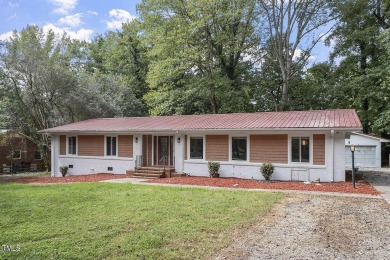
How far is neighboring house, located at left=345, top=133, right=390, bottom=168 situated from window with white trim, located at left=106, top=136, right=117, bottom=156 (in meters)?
18.0

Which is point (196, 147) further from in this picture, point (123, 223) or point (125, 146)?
point (123, 223)

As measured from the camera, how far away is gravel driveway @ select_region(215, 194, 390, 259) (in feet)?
16.6

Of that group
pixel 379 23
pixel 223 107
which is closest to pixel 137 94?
pixel 223 107

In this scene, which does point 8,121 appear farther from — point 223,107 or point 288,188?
point 288,188

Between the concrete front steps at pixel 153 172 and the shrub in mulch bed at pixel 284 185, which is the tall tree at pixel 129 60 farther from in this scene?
the shrub in mulch bed at pixel 284 185

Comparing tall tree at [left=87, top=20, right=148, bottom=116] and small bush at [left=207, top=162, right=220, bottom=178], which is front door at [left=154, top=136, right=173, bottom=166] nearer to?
small bush at [left=207, top=162, right=220, bottom=178]

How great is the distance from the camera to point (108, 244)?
523 centimetres

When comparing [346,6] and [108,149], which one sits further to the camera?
[346,6]

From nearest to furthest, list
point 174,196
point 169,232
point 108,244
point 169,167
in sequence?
point 108,244 → point 169,232 → point 174,196 → point 169,167

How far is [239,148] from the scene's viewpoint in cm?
1541

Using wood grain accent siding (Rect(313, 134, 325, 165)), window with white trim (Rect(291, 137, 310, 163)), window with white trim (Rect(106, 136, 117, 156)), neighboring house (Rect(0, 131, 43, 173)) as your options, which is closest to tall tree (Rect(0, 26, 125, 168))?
neighboring house (Rect(0, 131, 43, 173))

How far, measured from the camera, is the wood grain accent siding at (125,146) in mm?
18109

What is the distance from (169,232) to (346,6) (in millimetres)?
25316

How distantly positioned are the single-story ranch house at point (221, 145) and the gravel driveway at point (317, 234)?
192 inches
